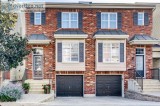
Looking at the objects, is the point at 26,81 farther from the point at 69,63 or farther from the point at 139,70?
the point at 139,70

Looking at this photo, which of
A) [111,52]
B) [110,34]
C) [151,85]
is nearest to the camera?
[151,85]

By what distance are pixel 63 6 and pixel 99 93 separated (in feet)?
26.8

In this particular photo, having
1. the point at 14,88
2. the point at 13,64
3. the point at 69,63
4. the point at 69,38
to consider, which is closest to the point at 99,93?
the point at 69,63

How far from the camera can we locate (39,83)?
84.6 ft

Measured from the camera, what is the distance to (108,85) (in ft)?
90.9

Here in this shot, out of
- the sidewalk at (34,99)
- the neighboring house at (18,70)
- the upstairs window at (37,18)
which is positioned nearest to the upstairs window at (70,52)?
the upstairs window at (37,18)

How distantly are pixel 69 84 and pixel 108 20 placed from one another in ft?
21.6

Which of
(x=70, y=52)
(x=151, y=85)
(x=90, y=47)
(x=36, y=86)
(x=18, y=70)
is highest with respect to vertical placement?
(x=90, y=47)

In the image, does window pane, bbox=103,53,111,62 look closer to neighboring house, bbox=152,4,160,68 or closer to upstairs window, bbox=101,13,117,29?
upstairs window, bbox=101,13,117,29

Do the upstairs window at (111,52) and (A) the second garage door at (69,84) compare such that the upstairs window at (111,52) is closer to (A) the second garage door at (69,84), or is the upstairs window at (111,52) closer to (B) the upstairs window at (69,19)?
(A) the second garage door at (69,84)

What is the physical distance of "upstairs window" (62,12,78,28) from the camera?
90.4 ft

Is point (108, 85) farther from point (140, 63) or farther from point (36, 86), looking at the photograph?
point (36, 86)

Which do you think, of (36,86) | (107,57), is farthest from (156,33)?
(36,86)

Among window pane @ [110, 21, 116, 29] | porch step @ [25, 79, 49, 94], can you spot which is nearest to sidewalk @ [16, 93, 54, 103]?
porch step @ [25, 79, 49, 94]
